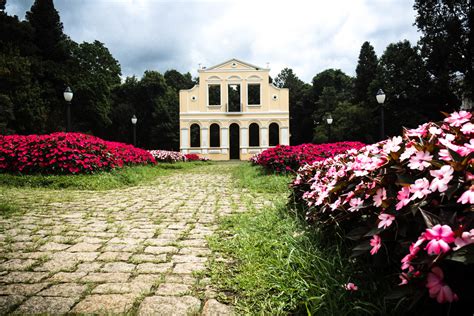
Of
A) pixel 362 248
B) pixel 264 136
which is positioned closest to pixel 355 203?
pixel 362 248

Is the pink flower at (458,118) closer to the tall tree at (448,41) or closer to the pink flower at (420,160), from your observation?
the pink flower at (420,160)

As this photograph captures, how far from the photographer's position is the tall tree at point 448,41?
19.0m

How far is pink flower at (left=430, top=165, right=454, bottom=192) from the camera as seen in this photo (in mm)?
1081

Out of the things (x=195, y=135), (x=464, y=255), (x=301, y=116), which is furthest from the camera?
(x=301, y=116)

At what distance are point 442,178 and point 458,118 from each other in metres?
0.72

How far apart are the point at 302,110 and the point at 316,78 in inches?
181

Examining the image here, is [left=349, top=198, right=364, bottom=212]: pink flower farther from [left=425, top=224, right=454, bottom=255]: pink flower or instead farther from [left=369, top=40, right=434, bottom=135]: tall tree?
[left=369, top=40, right=434, bottom=135]: tall tree

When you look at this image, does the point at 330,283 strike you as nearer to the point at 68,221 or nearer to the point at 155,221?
the point at 155,221

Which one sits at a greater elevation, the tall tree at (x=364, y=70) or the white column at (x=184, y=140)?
the tall tree at (x=364, y=70)

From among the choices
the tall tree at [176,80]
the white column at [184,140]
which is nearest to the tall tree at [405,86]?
the white column at [184,140]

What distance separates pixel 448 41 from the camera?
19234mm

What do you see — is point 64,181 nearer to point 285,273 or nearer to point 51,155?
point 51,155

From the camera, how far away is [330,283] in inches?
64.4

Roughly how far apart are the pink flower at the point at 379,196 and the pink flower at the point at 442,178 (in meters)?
0.26
